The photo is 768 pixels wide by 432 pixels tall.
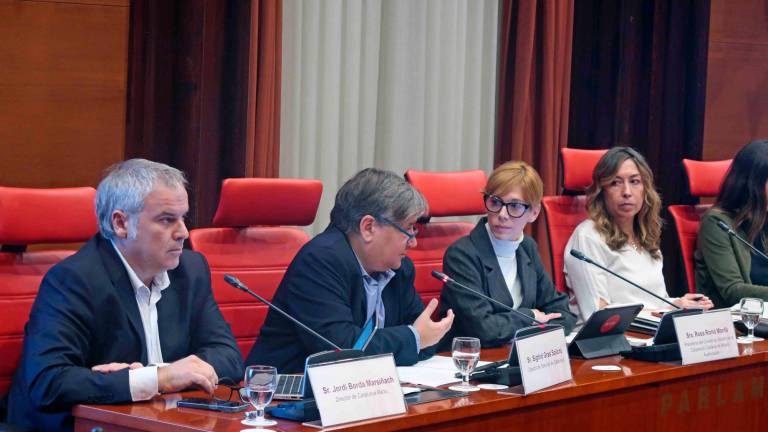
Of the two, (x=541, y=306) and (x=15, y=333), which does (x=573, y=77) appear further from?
(x=15, y=333)

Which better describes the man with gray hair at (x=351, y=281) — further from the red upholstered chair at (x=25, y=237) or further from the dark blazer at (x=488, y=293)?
the red upholstered chair at (x=25, y=237)

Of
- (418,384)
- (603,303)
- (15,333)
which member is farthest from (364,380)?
(603,303)

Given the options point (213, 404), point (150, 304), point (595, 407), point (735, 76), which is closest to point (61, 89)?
point (150, 304)

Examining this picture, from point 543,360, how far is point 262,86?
2.12 metres

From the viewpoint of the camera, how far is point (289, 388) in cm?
253

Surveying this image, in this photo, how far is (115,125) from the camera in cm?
409

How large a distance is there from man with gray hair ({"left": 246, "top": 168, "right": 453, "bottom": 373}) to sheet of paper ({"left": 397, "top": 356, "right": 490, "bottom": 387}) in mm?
32

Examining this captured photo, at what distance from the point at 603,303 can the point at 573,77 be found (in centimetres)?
220

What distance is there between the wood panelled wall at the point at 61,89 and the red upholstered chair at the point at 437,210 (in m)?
1.15

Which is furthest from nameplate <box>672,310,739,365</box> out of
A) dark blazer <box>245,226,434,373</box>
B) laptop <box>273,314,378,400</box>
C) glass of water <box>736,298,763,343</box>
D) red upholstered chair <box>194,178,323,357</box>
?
red upholstered chair <box>194,178,323,357</box>

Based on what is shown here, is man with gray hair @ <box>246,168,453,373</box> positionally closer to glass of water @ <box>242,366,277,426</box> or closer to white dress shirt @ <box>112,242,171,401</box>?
white dress shirt @ <box>112,242,171,401</box>

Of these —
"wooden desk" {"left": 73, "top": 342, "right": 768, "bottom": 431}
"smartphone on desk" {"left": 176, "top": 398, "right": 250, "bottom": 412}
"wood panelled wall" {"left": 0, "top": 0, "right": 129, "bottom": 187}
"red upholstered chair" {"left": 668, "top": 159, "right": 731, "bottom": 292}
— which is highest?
"wood panelled wall" {"left": 0, "top": 0, "right": 129, "bottom": 187}

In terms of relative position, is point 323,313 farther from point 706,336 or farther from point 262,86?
point 262,86

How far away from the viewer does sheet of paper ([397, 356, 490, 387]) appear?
9.01 feet
